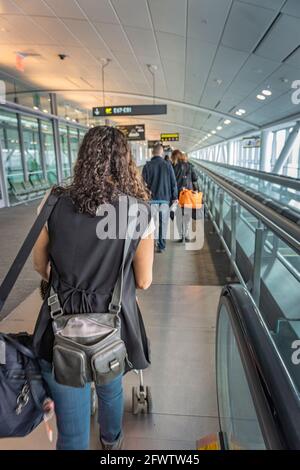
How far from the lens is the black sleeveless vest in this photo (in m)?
1.20

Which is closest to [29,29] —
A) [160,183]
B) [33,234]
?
[160,183]

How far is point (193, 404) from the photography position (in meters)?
1.95

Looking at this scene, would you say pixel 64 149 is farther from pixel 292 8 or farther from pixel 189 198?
pixel 292 8

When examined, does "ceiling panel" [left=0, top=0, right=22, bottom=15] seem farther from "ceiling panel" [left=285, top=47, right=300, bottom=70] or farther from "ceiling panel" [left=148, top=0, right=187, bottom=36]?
"ceiling panel" [left=285, top=47, right=300, bottom=70]

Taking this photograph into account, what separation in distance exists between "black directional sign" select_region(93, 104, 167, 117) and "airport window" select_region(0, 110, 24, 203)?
2618mm

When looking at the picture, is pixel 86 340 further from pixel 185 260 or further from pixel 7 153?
pixel 7 153

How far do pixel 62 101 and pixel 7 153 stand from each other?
5800mm

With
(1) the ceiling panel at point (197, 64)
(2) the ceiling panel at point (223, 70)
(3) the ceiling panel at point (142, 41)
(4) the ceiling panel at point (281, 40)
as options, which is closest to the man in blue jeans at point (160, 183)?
(4) the ceiling panel at point (281, 40)

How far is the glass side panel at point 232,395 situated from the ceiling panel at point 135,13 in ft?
19.5

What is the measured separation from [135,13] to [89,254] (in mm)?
6496

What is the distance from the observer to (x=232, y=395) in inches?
63.9
